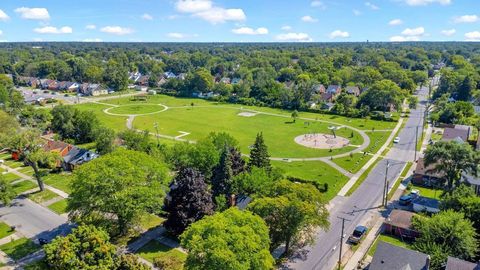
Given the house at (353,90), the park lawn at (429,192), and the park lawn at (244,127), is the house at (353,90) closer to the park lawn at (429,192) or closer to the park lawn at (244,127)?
the park lawn at (244,127)

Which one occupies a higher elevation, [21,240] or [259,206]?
[259,206]

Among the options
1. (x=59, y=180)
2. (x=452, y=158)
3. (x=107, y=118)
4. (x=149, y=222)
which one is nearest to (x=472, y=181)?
(x=452, y=158)

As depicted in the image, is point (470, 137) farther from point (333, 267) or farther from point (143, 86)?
point (143, 86)

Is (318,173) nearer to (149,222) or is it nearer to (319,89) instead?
(149,222)

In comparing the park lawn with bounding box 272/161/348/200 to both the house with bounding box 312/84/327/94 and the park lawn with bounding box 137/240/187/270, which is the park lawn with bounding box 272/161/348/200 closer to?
the park lawn with bounding box 137/240/187/270

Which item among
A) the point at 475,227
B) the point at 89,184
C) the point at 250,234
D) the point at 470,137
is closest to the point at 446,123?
the point at 470,137

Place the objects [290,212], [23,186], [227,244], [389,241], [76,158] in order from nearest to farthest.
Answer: [227,244] < [290,212] < [389,241] < [23,186] < [76,158]

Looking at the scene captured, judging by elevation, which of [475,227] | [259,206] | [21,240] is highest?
[259,206]
